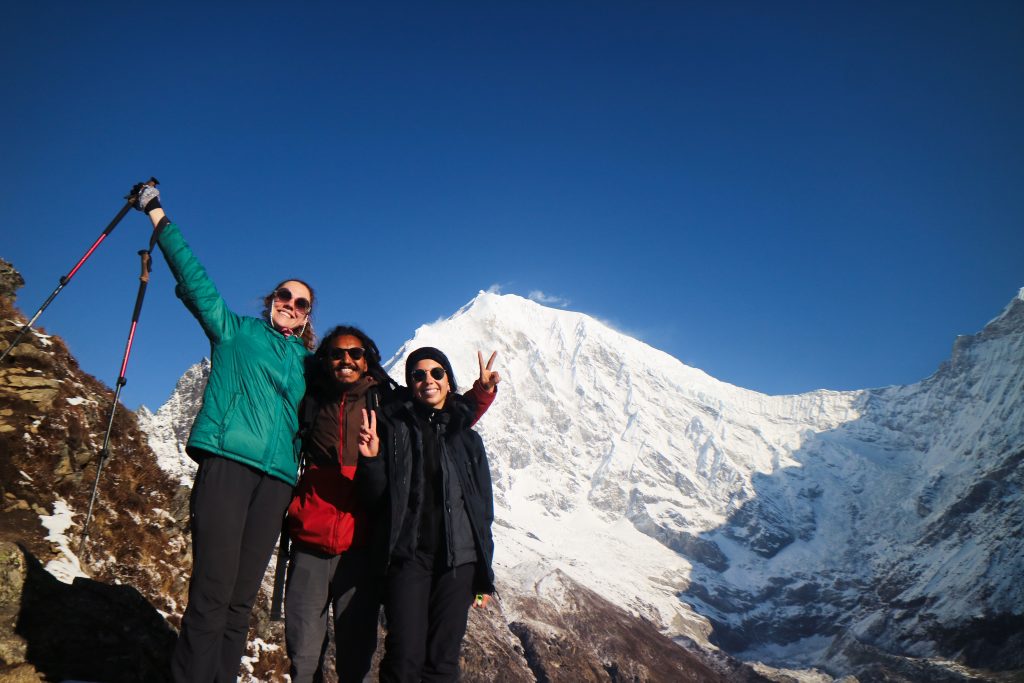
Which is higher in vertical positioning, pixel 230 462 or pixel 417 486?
pixel 417 486

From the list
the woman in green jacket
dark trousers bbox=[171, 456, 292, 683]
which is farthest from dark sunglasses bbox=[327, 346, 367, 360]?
dark trousers bbox=[171, 456, 292, 683]

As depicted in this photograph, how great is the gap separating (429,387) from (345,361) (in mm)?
758

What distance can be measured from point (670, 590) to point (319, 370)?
201 meters

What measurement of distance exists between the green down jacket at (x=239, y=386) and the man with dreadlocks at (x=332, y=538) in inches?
8.4

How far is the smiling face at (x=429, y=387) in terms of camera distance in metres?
5.25

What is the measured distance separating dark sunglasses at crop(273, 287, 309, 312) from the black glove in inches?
44.1

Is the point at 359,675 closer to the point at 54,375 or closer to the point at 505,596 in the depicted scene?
the point at 54,375

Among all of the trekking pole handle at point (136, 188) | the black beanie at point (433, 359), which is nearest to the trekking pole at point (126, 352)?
the trekking pole handle at point (136, 188)

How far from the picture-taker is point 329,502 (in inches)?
189

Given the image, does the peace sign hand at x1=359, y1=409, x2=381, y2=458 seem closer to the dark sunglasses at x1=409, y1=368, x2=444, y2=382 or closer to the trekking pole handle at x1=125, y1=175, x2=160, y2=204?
the dark sunglasses at x1=409, y1=368, x2=444, y2=382

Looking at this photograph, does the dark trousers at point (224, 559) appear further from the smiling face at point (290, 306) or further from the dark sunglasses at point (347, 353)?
the smiling face at point (290, 306)

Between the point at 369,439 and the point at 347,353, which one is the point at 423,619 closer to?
the point at 369,439

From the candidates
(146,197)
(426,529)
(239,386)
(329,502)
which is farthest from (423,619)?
(146,197)

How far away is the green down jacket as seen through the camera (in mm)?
4371
